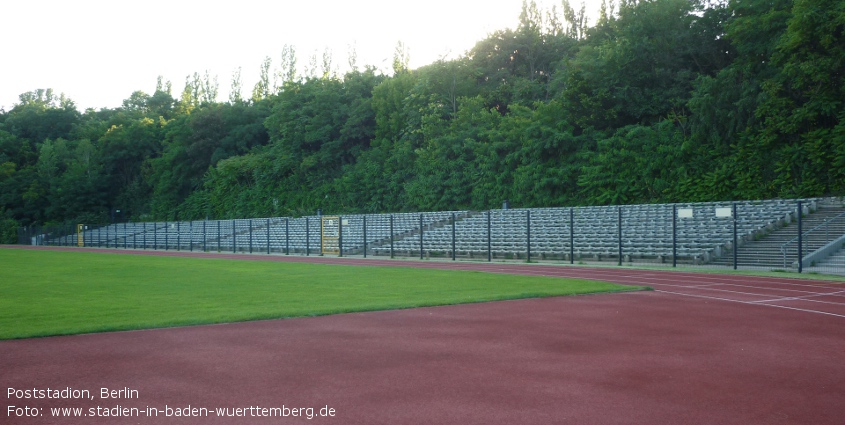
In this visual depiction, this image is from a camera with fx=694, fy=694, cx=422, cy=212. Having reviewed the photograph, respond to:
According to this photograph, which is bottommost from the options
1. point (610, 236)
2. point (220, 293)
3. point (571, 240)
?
point (220, 293)

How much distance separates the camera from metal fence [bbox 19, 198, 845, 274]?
20.2 meters

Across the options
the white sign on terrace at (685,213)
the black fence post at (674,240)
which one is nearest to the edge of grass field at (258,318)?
the black fence post at (674,240)

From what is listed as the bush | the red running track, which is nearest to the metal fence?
the red running track

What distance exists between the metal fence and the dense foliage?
589 centimetres

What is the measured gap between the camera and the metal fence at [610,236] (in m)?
Result: 20.2

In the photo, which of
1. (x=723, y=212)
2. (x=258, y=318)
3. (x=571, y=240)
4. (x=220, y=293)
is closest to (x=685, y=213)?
(x=723, y=212)

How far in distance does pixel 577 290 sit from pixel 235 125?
61.6 m

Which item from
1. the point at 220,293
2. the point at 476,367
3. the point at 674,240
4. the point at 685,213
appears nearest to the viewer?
the point at 476,367

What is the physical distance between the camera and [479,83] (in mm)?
50531

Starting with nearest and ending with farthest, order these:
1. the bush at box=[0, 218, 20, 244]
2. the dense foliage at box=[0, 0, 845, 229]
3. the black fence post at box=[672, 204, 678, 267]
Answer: the black fence post at box=[672, 204, 678, 267] → the dense foliage at box=[0, 0, 845, 229] → the bush at box=[0, 218, 20, 244]

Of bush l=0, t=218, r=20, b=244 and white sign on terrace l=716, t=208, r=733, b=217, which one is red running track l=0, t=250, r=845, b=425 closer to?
white sign on terrace l=716, t=208, r=733, b=217

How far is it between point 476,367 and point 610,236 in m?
19.2

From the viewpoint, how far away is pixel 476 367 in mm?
6988

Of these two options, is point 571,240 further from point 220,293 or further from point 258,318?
point 258,318
